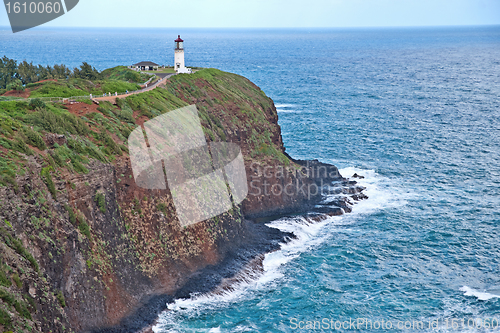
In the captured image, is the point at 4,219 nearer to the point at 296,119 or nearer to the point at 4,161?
the point at 4,161

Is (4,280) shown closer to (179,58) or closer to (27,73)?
(27,73)

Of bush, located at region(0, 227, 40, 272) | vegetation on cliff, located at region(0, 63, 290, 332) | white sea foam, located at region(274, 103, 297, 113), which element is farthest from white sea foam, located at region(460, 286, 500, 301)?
white sea foam, located at region(274, 103, 297, 113)

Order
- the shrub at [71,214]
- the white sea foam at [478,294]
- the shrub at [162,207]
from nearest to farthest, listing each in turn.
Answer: the shrub at [71,214] < the white sea foam at [478,294] < the shrub at [162,207]

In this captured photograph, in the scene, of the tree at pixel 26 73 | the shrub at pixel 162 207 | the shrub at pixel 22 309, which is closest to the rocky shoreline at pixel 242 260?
the shrub at pixel 22 309

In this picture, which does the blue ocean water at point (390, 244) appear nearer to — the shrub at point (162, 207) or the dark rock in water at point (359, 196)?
the dark rock in water at point (359, 196)

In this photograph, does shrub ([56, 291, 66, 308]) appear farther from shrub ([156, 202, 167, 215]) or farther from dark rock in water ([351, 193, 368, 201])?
dark rock in water ([351, 193, 368, 201])

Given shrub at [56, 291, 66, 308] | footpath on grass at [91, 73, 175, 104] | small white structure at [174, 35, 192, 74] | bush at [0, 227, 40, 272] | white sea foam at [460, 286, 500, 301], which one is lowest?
white sea foam at [460, 286, 500, 301]
